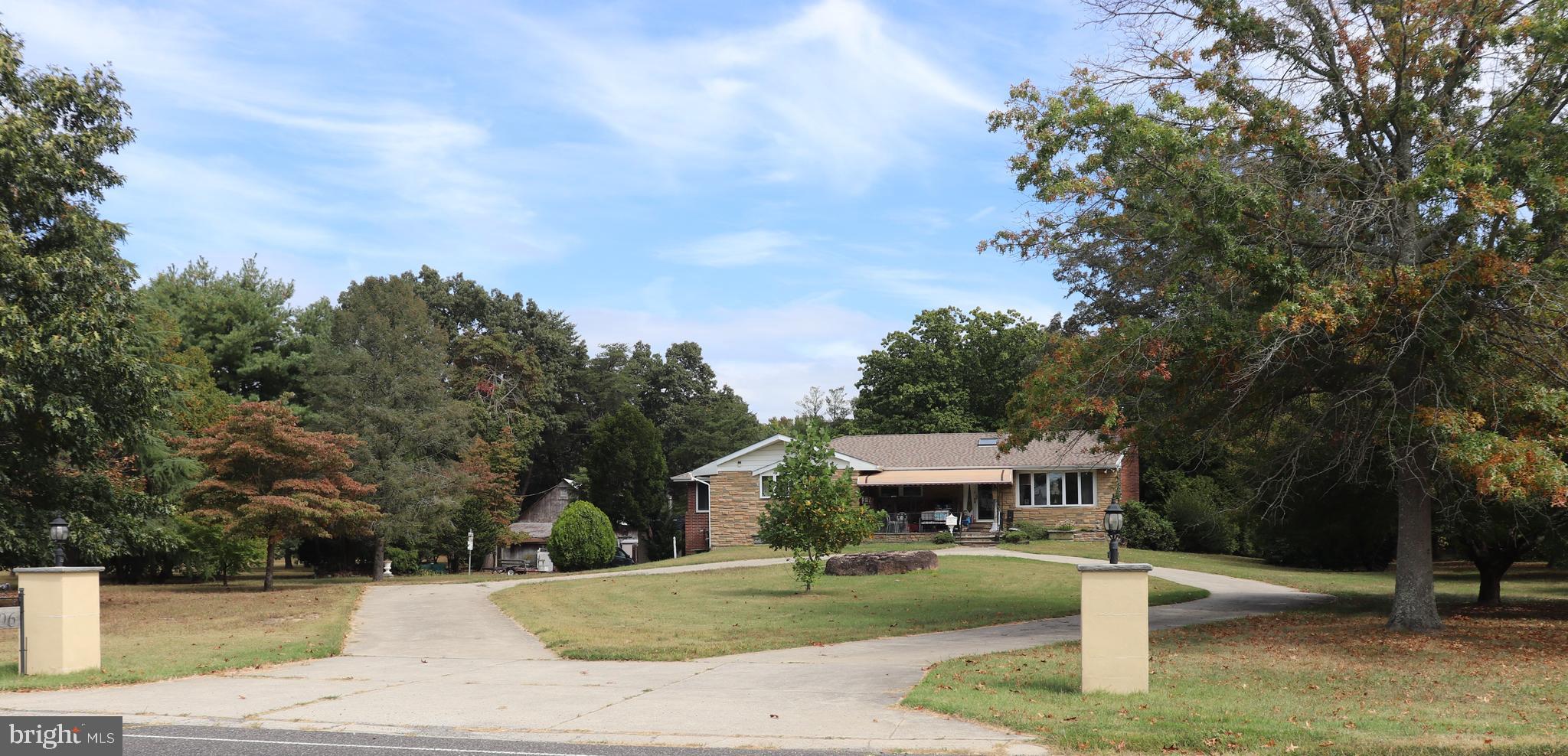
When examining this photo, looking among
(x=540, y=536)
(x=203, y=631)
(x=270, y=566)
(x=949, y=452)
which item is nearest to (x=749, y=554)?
(x=949, y=452)

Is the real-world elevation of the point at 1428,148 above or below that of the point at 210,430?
above

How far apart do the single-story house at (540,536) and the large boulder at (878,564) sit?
20.9m

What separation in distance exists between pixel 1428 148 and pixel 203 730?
15.0 metres

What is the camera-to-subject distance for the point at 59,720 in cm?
887

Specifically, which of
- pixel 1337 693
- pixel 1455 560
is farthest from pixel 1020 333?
pixel 1337 693

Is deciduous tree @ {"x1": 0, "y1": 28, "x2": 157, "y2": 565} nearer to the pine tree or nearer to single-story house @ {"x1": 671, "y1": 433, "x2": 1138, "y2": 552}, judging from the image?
the pine tree

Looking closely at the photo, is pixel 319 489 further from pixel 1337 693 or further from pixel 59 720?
pixel 1337 693

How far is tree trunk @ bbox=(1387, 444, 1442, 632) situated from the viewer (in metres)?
15.6

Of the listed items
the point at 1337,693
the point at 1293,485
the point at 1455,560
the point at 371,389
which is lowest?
the point at 1455,560

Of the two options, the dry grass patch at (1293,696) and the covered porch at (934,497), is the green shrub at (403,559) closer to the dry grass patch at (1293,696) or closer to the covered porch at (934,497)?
the covered porch at (934,497)

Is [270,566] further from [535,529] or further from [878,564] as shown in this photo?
[535,529]

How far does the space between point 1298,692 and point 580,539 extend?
3010 cm

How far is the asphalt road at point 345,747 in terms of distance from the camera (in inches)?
315

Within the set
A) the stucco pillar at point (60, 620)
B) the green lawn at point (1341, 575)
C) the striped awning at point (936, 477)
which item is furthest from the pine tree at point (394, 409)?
the stucco pillar at point (60, 620)
